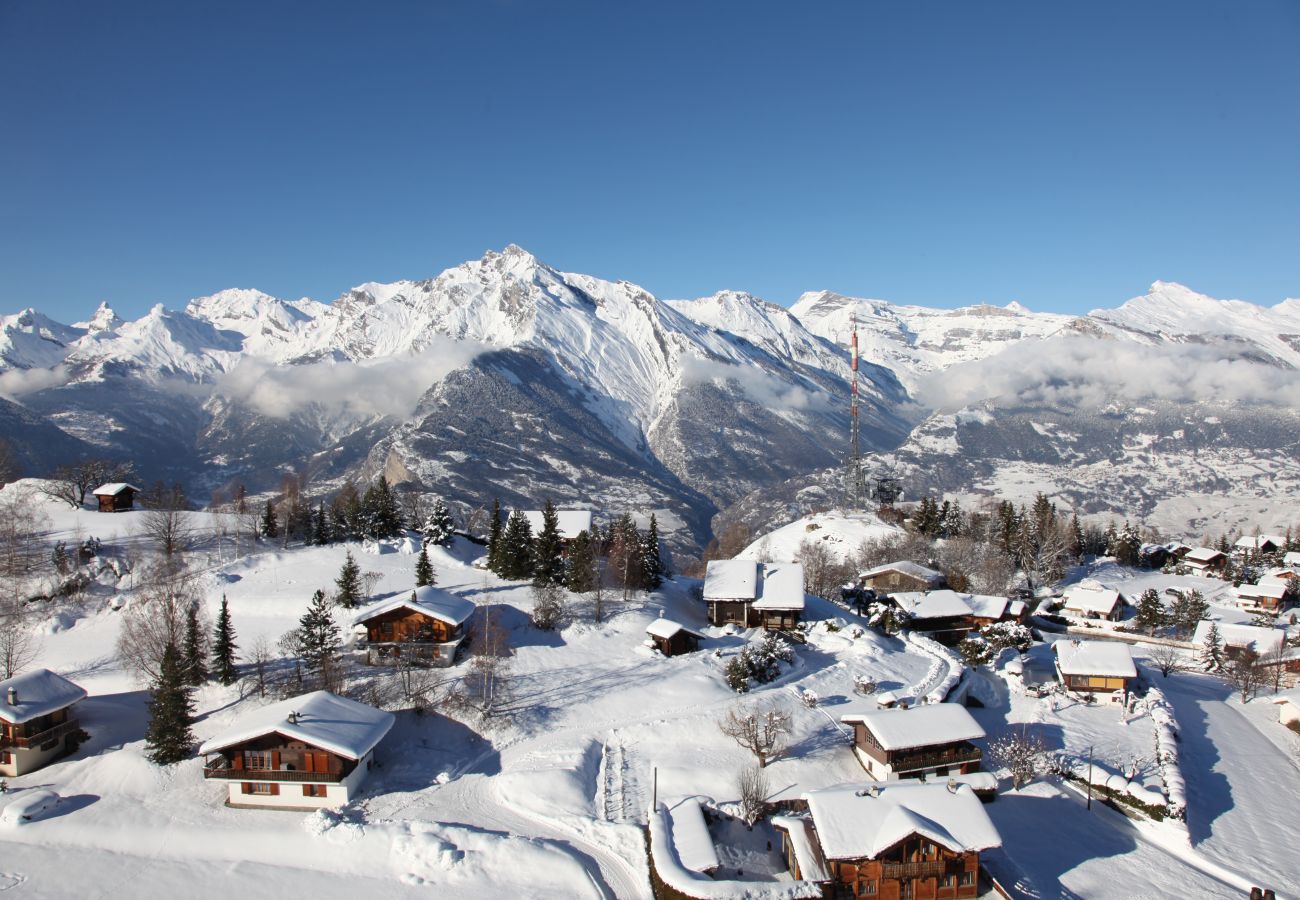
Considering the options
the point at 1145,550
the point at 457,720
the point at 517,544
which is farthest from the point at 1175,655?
the point at 457,720

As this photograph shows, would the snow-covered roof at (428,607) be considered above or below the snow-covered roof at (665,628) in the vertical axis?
above

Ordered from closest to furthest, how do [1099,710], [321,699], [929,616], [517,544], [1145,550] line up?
1. [321,699]
2. [1099,710]
3. [517,544]
4. [929,616]
5. [1145,550]

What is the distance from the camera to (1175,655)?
71312 millimetres

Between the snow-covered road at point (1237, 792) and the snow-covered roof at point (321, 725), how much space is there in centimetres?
3961

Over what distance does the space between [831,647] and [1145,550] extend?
85.1 meters

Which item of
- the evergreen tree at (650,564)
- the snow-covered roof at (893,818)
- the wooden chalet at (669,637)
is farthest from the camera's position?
the evergreen tree at (650,564)

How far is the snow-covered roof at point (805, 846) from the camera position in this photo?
2970 centimetres

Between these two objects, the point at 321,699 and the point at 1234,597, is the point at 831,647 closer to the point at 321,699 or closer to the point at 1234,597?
the point at 321,699

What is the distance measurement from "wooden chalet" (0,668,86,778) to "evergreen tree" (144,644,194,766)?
17.4ft

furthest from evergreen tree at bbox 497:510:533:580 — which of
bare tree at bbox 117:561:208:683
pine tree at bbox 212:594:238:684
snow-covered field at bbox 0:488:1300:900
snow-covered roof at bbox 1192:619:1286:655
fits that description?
snow-covered roof at bbox 1192:619:1286:655

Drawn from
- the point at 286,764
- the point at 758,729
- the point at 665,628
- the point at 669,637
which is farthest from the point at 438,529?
the point at 758,729

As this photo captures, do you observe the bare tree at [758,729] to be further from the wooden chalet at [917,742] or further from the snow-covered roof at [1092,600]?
the snow-covered roof at [1092,600]

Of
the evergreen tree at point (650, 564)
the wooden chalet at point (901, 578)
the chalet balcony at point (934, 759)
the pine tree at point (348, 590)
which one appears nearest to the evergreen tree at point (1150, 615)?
the wooden chalet at point (901, 578)

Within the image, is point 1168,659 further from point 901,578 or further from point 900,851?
point 900,851
